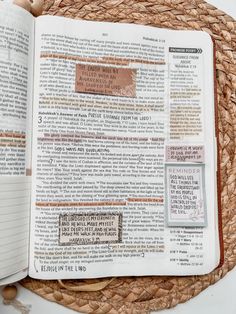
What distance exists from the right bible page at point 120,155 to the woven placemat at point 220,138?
0.5 inches

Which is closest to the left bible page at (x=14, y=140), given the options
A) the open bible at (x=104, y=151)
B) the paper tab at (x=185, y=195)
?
the open bible at (x=104, y=151)

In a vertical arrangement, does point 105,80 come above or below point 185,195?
above

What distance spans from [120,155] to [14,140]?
0.11m

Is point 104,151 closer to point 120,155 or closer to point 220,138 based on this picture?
point 120,155

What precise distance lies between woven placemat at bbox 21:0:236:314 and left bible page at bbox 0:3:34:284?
0.04m

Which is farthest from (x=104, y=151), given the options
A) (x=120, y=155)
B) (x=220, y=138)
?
(x=220, y=138)

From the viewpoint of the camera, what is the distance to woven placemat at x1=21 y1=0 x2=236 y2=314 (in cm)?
42

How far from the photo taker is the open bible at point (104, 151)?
1.32 ft

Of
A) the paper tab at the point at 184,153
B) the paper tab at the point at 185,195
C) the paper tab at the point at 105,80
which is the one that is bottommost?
the paper tab at the point at 185,195

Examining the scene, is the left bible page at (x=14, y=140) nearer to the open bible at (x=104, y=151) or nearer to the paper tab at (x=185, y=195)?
the open bible at (x=104, y=151)

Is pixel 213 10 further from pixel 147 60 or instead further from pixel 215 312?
pixel 215 312

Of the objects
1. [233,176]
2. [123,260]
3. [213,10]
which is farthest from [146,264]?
[213,10]

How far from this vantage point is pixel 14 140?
398 millimetres

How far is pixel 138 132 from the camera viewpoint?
43 centimetres
